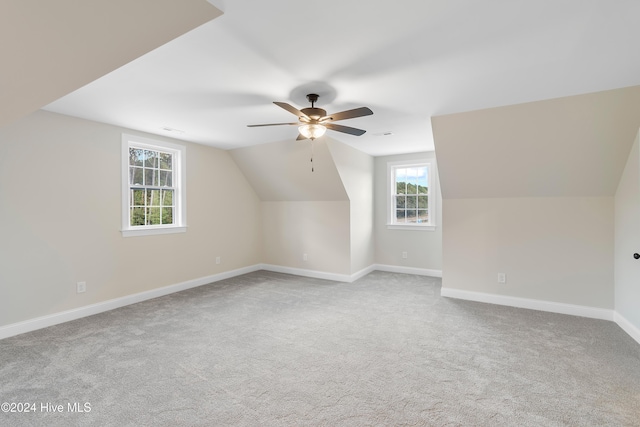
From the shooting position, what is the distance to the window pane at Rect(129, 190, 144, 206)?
418 centimetres

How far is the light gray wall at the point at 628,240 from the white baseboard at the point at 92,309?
551 cm

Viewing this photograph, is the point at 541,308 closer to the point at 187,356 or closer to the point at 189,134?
the point at 187,356

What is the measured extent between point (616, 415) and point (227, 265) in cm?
513

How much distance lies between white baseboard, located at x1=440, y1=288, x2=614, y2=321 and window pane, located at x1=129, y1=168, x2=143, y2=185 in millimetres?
4721

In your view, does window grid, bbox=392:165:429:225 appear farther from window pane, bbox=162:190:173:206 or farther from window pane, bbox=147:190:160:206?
window pane, bbox=147:190:160:206

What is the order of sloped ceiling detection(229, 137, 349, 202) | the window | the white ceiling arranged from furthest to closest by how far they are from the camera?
1. sloped ceiling detection(229, 137, 349, 202)
2. the window
3. the white ceiling

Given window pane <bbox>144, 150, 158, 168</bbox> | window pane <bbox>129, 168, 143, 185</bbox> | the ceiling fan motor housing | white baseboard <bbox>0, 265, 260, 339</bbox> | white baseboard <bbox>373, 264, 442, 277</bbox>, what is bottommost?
white baseboard <bbox>0, 265, 260, 339</bbox>

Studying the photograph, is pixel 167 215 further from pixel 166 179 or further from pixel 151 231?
pixel 166 179

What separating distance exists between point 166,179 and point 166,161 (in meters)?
0.28

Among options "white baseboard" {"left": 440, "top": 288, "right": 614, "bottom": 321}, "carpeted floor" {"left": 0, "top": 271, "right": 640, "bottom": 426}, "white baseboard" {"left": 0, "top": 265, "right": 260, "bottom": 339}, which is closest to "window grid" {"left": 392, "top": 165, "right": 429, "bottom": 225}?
"white baseboard" {"left": 440, "top": 288, "right": 614, "bottom": 321}

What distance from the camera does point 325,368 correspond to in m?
2.42

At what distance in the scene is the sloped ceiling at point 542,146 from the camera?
9.34ft

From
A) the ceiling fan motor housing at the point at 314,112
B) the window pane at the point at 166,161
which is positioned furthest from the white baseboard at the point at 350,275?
the ceiling fan motor housing at the point at 314,112

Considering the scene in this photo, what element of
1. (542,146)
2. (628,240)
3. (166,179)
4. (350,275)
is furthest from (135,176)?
(628,240)
